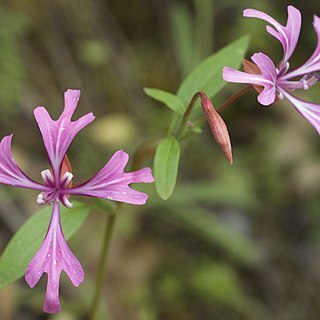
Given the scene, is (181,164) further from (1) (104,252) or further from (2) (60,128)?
(2) (60,128)

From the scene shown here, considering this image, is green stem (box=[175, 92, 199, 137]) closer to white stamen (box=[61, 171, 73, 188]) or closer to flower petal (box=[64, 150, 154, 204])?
flower petal (box=[64, 150, 154, 204])

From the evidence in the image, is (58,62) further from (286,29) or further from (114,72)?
(286,29)

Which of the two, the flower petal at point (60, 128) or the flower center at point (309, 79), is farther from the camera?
the flower center at point (309, 79)

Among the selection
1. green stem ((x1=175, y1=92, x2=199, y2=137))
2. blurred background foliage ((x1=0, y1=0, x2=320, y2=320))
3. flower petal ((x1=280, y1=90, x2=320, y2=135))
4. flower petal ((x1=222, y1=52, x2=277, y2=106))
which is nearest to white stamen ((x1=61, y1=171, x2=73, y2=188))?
green stem ((x1=175, y1=92, x2=199, y2=137))

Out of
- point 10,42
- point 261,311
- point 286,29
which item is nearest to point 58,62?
point 10,42

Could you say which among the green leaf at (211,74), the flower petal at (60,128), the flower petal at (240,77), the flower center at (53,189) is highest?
the green leaf at (211,74)

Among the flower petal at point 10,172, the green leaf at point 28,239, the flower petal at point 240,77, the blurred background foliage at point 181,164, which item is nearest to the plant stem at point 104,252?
the green leaf at point 28,239

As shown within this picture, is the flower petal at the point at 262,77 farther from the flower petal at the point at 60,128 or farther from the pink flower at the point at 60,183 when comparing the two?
the flower petal at the point at 60,128

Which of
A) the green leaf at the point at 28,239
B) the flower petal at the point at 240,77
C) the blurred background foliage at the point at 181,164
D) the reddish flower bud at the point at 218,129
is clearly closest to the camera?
the flower petal at the point at 240,77

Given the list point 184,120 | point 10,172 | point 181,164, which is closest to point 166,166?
point 184,120

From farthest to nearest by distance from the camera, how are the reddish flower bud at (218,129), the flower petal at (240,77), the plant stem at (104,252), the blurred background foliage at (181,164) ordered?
the blurred background foliage at (181,164) → the plant stem at (104,252) → the reddish flower bud at (218,129) → the flower petal at (240,77)
